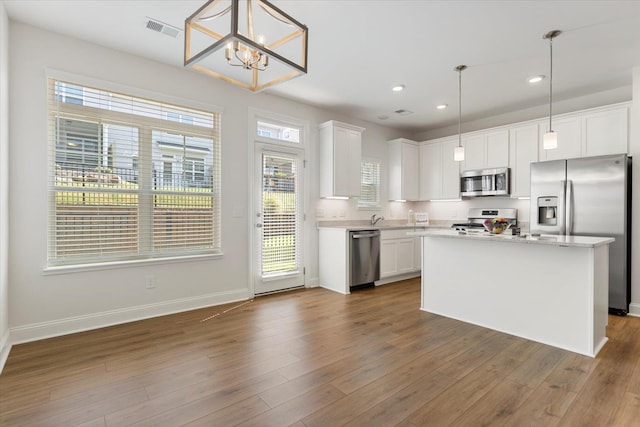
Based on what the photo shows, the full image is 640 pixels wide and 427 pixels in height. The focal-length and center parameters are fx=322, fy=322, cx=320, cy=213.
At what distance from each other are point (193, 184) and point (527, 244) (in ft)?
11.7

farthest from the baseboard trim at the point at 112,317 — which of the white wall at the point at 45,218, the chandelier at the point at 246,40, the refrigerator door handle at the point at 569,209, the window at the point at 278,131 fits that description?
the refrigerator door handle at the point at 569,209

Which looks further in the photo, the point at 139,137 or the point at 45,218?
the point at 139,137

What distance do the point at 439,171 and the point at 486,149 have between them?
2.93ft

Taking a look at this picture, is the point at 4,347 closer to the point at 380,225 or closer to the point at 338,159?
the point at 338,159

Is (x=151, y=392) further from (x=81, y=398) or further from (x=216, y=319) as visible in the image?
(x=216, y=319)

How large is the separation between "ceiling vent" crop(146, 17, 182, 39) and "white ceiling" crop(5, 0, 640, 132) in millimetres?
61

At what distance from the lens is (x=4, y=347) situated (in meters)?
2.58

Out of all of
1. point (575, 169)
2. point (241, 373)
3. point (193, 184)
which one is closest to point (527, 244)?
point (575, 169)

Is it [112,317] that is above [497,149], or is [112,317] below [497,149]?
below

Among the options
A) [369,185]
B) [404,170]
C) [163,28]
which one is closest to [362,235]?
[369,185]

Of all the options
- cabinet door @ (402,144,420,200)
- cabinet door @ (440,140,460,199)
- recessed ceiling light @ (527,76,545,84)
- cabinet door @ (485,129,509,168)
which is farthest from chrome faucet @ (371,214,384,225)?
recessed ceiling light @ (527,76,545,84)

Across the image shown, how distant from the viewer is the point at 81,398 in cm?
201

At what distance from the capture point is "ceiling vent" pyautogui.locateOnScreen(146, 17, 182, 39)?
282 cm

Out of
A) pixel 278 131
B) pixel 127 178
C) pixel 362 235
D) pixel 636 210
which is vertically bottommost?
pixel 362 235
